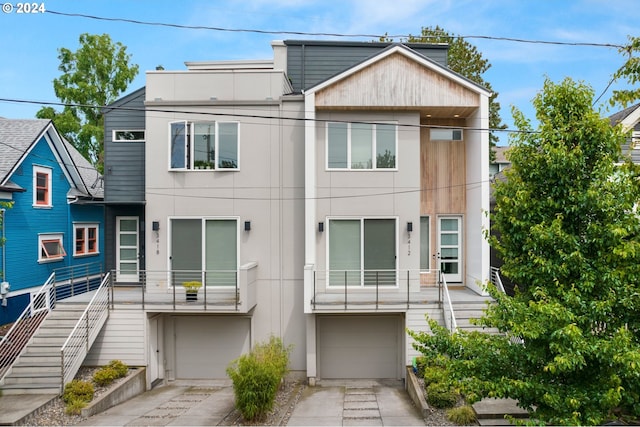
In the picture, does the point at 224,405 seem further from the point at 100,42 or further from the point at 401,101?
the point at 100,42

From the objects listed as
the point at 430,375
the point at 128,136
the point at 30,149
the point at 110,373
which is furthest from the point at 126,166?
the point at 430,375

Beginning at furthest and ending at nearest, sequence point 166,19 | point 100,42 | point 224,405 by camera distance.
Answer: point 100,42 < point 224,405 < point 166,19

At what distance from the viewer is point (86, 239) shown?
64.0 feet

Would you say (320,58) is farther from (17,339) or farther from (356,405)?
(17,339)

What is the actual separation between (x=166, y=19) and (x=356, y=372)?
10.6 metres

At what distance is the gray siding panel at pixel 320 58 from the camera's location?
51.4 feet

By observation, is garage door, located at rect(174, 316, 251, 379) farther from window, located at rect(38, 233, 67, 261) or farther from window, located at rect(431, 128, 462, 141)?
window, located at rect(431, 128, 462, 141)

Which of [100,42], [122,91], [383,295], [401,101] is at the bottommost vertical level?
[383,295]

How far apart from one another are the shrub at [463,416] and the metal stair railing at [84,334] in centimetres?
856

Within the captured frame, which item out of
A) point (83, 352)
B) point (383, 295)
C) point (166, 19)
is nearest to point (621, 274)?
point (383, 295)

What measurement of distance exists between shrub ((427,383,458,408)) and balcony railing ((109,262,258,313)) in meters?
5.18

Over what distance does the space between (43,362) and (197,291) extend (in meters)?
3.92

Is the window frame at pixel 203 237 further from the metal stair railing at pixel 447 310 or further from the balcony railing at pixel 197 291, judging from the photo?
the metal stair railing at pixel 447 310

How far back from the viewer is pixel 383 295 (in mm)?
12227
